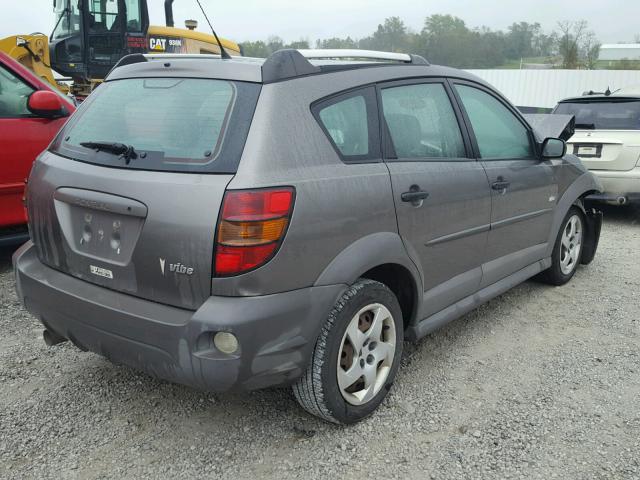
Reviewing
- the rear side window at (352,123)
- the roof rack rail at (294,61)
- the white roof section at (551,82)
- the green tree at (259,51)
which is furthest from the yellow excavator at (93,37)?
the white roof section at (551,82)

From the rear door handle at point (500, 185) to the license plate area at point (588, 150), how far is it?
4093mm

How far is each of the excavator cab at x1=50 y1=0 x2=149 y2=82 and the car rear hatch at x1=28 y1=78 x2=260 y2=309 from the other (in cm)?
966

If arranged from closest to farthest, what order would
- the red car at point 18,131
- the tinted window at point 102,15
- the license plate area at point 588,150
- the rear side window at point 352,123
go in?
the rear side window at point 352,123 < the red car at point 18,131 < the license plate area at point 588,150 < the tinted window at point 102,15

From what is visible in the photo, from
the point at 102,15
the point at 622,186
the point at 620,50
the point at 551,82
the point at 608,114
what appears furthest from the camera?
the point at 620,50

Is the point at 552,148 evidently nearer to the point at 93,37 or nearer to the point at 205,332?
the point at 205,332

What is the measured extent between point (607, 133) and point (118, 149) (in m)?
6.34

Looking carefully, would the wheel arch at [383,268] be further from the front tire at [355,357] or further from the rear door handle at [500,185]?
the rear door handle at [500,185]

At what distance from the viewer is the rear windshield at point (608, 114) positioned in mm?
7168

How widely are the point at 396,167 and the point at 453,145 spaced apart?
Answer: 0.66m

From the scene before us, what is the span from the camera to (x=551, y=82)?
75.3 ft

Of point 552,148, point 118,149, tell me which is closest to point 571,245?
point 552,148

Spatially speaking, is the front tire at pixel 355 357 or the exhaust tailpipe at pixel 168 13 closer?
the front tire at pixel 355 357

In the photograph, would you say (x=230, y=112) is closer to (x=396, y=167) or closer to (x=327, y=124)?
(x=327, y=124)

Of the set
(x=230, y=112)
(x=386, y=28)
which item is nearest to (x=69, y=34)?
(x=230, y=112)
